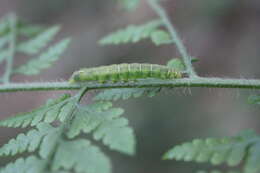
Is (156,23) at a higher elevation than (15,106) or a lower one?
higher

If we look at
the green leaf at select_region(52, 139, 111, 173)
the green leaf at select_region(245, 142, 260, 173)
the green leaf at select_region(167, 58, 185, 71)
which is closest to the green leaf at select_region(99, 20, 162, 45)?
the green leaf at select_region(167, 58, 185, 71)

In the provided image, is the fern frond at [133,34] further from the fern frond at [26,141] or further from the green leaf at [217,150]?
the green leaf at [217,150]

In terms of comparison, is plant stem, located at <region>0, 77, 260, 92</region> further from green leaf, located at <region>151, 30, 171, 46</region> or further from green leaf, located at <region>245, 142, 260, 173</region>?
green leaf, located at <region>151, 30, 171, 46</region>

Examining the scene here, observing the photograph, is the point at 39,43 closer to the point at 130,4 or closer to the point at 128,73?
the point at 130,4

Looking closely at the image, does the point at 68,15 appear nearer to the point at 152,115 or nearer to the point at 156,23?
the point at 152,115

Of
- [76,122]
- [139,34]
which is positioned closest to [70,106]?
[76,122]

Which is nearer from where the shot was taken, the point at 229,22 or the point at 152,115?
the point at 152,115

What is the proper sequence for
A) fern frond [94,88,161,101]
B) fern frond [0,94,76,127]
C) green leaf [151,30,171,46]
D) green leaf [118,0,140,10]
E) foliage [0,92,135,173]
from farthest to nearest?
green leaf [118,0,140,10] → green leaf [151,30,171,46] → fern frond [94,88,161,101] → fern frond [0,94,76,127] → foliage [0,92,135,173]
